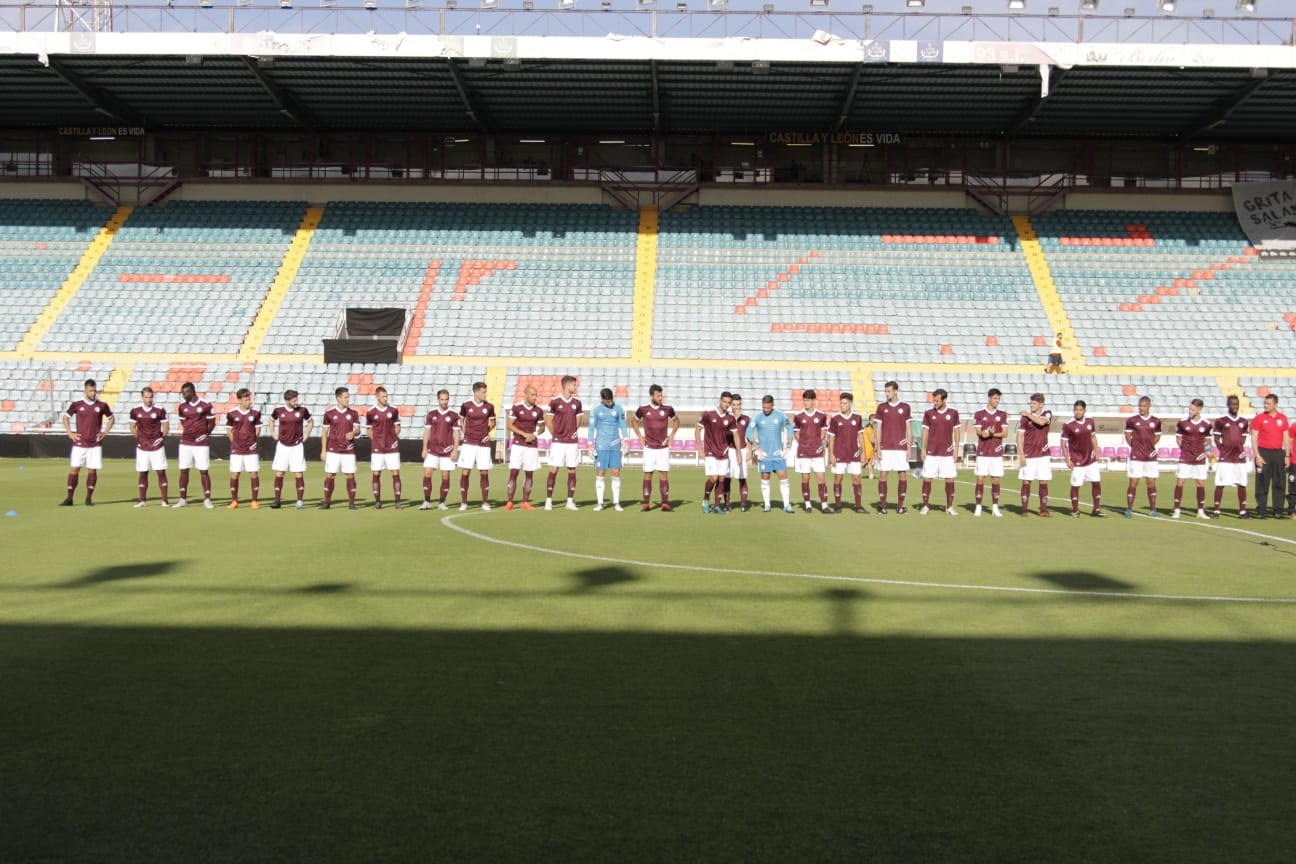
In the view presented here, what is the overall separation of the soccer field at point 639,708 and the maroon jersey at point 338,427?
6890 mm

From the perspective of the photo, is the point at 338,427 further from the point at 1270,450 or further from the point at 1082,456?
the point at 1270,450

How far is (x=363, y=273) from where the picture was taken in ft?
139

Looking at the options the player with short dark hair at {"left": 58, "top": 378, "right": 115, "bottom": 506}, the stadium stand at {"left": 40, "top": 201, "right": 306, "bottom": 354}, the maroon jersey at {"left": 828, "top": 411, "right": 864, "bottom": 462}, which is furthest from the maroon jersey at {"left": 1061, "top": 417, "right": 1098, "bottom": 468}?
the stadium stand at {"left": 40, "top": 201, "right": 306, "bottom": 354}

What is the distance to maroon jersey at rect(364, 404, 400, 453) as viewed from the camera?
64.4ft

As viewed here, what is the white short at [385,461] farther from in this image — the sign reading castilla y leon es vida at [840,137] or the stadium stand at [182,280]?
the sign reading castilla y leon es vida at [840,137]

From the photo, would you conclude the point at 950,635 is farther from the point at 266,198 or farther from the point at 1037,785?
the point at 266,198

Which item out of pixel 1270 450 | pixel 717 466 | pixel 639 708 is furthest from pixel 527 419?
pixel 639 708

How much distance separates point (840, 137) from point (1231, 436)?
28.1 metres

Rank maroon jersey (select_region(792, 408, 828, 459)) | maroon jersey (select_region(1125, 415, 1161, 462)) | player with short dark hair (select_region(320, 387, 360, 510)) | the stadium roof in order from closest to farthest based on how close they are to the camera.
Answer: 1. player with short dark hair (select_region(320, 387, 360, 510))
2. maroon jersey (select_region(792, 408, 828, 459))
3. maroon jersey (select_region(1125, 415, 1161, 462))
4. the stadium roof

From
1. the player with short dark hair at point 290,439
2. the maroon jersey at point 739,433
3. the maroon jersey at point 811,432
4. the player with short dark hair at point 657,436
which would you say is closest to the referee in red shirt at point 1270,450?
the maroon jersey at point 811,432

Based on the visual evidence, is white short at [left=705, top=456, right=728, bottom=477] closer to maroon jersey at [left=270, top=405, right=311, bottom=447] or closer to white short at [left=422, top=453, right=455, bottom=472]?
→ white short at [left=422, top=453, right=455, bottom=472]

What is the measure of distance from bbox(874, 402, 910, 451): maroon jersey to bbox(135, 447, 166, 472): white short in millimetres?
12143

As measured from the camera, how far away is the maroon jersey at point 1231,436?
1997 centimetres

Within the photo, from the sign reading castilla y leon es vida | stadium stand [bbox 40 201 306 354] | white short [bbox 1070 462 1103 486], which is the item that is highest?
the sign reading castilla y leon es vida
